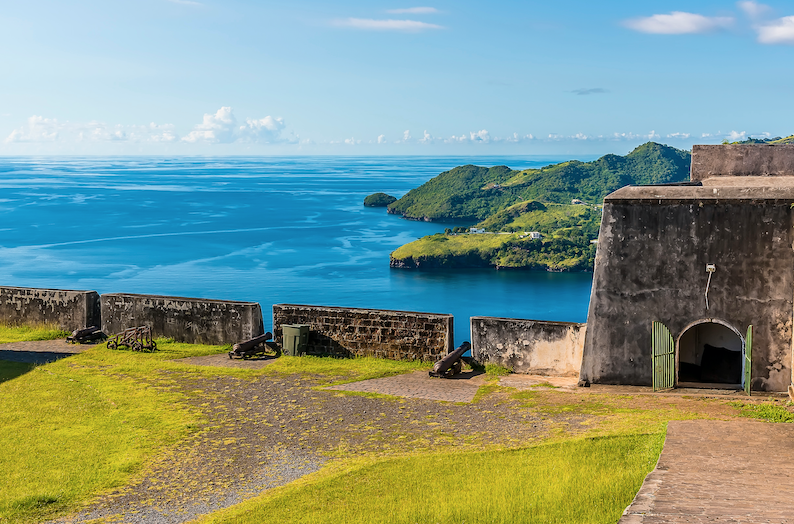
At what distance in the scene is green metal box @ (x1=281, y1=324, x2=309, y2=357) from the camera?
53.0 feet

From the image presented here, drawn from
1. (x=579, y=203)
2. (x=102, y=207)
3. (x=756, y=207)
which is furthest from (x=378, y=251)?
(x=756, y=207)

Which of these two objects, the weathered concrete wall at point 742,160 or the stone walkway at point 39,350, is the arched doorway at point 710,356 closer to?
the weathered concrete wall at point 742,160

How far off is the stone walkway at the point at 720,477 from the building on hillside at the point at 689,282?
7.67ft

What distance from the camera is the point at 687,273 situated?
13.1 meters

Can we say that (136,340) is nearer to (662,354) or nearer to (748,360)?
(662,354)

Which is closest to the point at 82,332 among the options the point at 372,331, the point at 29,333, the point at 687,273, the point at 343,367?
the point at 29,333

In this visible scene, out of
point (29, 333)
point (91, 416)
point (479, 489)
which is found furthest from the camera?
point (29, 333)

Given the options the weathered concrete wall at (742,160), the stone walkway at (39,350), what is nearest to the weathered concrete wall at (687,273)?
the weathered concrete wall at (742,160)

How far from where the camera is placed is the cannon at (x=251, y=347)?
16.1 m

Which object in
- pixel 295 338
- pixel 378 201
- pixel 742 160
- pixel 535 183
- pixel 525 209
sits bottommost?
pixel 525 209

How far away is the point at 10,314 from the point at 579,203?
12569 cm

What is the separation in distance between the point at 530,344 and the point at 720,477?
259 inches

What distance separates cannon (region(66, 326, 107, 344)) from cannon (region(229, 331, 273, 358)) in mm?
4004

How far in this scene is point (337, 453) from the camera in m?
10.6
